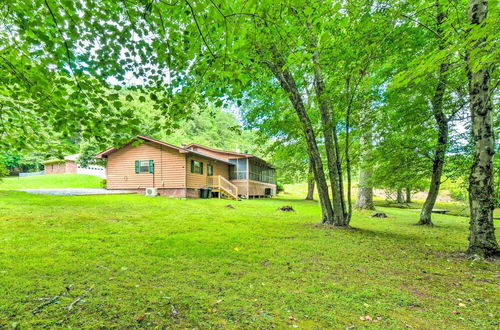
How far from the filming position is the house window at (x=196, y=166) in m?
17.8

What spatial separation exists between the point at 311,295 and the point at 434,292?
159 centimetres

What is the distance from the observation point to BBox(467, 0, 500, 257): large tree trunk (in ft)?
13.3

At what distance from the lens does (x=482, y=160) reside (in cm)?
409

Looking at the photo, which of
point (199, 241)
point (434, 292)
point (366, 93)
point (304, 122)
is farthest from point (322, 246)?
point (366, 93)

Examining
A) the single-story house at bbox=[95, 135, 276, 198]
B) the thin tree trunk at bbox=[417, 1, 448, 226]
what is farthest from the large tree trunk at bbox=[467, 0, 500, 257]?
the single-story house at bbox=[95, 135, 276, 198]

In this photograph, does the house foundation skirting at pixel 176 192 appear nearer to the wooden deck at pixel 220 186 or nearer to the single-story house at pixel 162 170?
the single-story house at pixel 162 170

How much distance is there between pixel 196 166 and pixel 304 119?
42.6 ft

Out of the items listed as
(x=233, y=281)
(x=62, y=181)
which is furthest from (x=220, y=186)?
(x=62, y=181)

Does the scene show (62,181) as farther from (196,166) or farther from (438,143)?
(438,143)

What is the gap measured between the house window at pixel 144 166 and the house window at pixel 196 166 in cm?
290

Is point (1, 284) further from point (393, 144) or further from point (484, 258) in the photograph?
point (393, 144)

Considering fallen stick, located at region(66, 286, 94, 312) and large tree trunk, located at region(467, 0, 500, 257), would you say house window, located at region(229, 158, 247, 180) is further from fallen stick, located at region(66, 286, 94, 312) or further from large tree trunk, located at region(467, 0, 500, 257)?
fallen stick, located at region(66, 286, 94, 312)

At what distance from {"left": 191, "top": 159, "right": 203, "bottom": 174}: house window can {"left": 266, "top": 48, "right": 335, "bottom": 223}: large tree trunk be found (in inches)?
476

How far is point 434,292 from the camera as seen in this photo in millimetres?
2941
